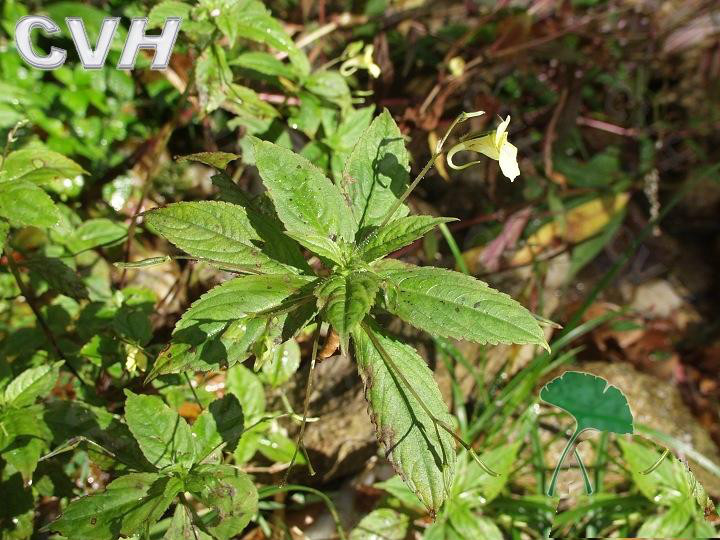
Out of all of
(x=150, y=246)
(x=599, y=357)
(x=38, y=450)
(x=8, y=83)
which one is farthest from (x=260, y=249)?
(x=599, y=357)

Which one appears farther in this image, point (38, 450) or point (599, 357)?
point (599, 357)

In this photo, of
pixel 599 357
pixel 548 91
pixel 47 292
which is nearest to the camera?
pixel 47 292

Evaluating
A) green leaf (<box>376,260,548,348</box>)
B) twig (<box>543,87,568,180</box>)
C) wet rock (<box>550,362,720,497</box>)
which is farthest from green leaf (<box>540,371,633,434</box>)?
twig (<box>543,87,568,180</box>)

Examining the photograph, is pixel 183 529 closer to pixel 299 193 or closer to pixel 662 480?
pixel 299 193

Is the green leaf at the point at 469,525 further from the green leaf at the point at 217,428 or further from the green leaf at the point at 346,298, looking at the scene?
the green leaf at the point at 346,298

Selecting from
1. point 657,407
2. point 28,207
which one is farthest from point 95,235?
point 657,407

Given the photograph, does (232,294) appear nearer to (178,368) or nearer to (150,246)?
(178,368)
